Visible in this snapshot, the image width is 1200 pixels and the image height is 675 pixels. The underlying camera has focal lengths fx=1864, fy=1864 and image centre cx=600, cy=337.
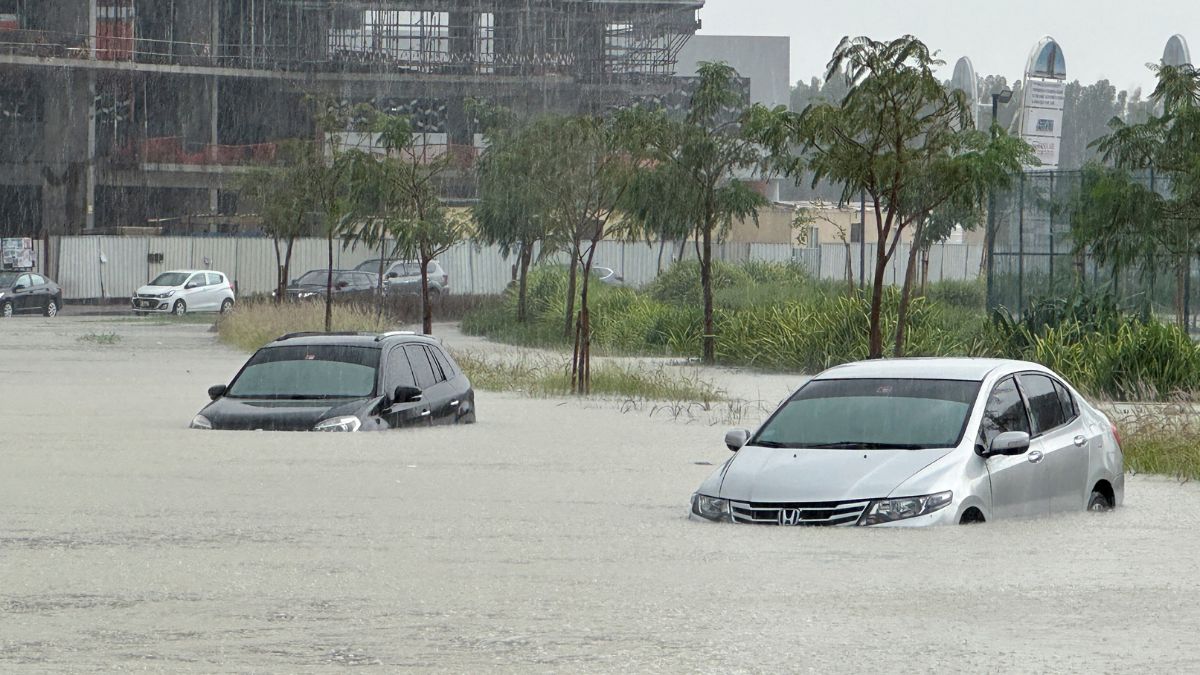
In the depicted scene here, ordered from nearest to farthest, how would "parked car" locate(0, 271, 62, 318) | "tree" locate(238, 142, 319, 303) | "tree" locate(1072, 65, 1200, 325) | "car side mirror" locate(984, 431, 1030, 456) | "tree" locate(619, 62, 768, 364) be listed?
"car side mirror" locate(984, 431, 1030, 456)
"tree" locate(1072, 65, 1200, 325)
"tree" locate(619, 62, 768, 364)
"tree" locate(238, 142, 319, 303)
"parked car" locate(0, 271, 62, 318)

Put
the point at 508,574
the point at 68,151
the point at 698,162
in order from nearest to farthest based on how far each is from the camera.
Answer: the point at 508,574
the point at 698,162
the point at 68,151

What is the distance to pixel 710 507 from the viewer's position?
11.0m

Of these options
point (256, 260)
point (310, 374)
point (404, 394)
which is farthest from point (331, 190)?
point (256, 260)

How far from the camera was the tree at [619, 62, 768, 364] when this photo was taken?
29.3 metres

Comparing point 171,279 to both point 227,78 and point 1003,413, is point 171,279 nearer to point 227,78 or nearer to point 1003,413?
point 227,78

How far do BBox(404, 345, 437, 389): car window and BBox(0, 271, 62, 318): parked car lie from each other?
37.2m

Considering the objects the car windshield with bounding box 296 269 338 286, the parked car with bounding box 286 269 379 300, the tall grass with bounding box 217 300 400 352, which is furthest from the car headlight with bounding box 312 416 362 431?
the car windshield with bounding box 296 269 338 286

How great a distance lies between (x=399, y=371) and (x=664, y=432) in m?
3.39

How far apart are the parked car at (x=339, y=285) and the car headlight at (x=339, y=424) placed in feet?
117

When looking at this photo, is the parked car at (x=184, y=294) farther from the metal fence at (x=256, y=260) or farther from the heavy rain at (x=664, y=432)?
the metal fence at (x=256, y=260)

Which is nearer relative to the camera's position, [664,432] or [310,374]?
[310,374]

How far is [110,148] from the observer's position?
69.6 m

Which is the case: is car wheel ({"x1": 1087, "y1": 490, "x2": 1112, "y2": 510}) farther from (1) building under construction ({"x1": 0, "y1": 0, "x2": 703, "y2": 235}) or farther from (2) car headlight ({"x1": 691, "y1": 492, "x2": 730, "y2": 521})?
(1) building under construction ({"x1": 0, "y1": 0, "x2": 703, "y2": 235})

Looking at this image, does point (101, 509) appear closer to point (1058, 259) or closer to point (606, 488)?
point (606, 488)
